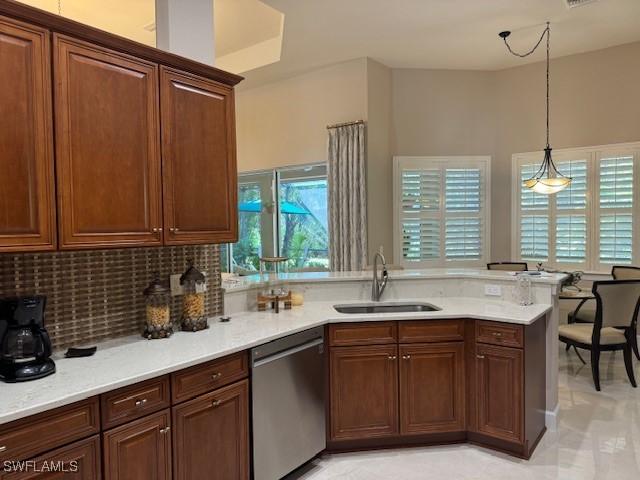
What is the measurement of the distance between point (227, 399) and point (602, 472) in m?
2.32

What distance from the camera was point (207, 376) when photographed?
6.99 feet

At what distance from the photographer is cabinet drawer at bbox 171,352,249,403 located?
2008 mm

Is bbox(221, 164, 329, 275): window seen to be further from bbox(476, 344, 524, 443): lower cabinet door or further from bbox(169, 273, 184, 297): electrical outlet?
bbox(169, 273, 184, 297): electrical outlet

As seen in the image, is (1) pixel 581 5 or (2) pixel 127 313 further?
(1) pixel 581 5

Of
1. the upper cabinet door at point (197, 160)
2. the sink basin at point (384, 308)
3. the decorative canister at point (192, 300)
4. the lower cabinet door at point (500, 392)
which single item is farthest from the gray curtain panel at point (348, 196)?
the decorative canister at point (192, 300)

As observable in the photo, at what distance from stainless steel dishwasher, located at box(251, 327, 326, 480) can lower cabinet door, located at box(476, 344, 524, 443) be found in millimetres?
1061

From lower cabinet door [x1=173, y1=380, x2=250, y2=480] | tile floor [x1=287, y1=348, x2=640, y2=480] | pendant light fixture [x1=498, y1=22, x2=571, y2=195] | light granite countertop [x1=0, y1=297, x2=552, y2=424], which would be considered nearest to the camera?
light granite countertop [x1=0, y1=297, x2=552, y2=424]

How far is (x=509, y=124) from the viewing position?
238 inches

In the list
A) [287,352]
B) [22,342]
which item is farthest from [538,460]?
[22,342]

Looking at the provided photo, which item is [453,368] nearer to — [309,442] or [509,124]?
[309,442]

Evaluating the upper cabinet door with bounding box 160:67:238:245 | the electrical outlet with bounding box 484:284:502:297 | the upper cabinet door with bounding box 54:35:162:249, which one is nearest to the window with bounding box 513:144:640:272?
the electrical outlet with bounding box 484:284:502:297

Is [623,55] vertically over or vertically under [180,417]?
over

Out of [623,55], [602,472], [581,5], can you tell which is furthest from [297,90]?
[602,472]

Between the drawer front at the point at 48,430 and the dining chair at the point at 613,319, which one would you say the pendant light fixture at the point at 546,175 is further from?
the drawer front at the point at 48,430
